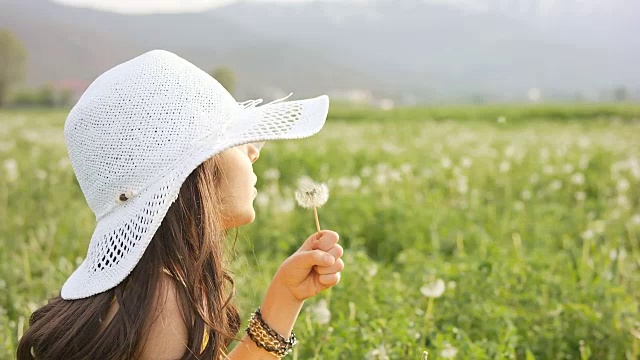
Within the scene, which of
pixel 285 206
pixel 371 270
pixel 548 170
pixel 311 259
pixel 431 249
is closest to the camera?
pixel 311 259

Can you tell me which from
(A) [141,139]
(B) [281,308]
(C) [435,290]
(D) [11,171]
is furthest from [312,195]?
(D) [11,171]

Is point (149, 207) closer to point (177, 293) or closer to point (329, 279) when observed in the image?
point (177, 293)

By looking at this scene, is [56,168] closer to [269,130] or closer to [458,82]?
[269,130]

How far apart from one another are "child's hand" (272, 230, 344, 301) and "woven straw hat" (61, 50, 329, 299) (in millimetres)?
259

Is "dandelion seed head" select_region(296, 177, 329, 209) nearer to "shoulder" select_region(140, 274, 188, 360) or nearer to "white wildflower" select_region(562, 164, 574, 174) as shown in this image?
"shoulder" select_region(140, 274, 188, 360)

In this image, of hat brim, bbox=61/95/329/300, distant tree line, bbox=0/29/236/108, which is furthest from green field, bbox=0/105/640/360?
distant tree line, bbox=0/29/236/108

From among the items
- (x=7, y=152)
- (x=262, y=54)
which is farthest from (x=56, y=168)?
(x=262, y=54)

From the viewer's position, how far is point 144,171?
1702 millimetres

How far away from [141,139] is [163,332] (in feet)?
1.41

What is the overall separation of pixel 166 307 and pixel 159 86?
501mm

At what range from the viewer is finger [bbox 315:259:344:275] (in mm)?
1792

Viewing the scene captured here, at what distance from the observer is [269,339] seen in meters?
1.91

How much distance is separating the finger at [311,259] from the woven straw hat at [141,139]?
28 cm

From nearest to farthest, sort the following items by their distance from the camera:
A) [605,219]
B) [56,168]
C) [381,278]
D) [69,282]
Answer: [69,282], [381,278], [605,219], [56,168]
